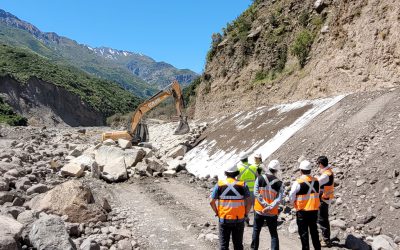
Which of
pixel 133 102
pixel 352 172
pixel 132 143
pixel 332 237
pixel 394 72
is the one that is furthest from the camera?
pixel 133 102

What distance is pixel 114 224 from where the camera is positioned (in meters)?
10.0

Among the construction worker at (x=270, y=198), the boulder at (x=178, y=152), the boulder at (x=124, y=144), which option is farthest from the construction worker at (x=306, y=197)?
the boulder at (x=124, y=144)

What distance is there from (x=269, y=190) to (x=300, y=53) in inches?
597

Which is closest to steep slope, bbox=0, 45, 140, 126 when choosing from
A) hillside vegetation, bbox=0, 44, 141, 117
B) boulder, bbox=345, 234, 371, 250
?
hillside vegetation, bbox=0, 44, 141, 117

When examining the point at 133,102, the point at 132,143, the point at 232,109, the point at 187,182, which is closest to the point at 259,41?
the point at 232,109

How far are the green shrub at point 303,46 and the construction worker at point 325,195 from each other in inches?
535

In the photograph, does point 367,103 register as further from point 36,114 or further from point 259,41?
point 36,114

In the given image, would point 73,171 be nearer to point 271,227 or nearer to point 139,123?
point 139,123

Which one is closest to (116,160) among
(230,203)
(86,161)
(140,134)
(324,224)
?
(86,161)

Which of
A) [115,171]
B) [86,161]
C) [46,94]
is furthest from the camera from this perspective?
[46,94]

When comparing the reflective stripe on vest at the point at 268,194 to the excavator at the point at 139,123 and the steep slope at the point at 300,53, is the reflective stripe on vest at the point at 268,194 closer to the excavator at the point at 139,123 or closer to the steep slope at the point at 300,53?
the steep slope at the point at 300,53

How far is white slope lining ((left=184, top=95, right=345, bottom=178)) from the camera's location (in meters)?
14.8

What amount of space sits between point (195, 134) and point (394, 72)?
11392mm

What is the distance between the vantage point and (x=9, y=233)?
6383mm
